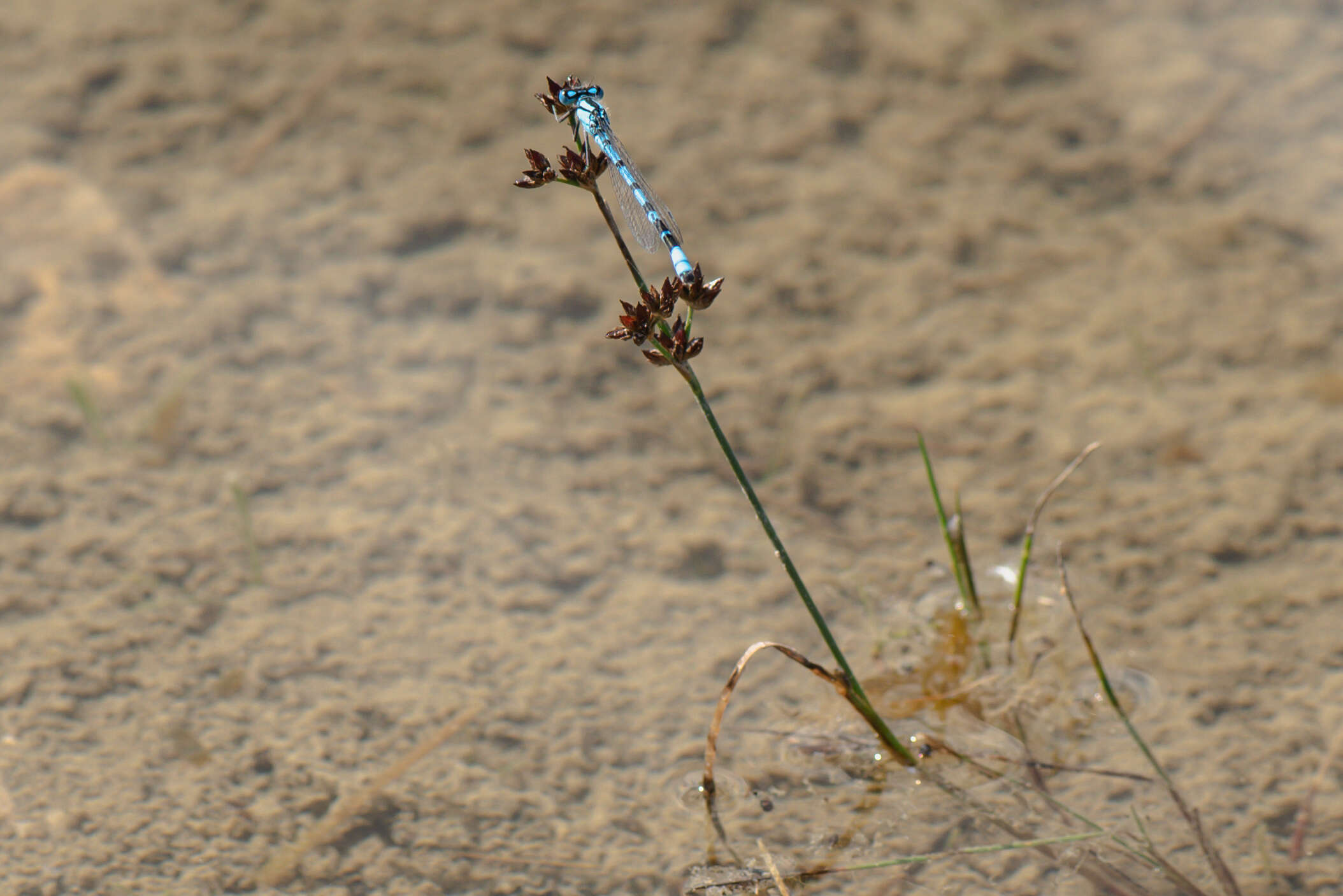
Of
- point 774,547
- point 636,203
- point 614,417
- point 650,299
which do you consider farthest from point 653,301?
point 614,417

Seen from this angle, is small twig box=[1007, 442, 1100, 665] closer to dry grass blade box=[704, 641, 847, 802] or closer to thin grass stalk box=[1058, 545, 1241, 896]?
thin grass stalk box=[1058, 545, 1241, 896]

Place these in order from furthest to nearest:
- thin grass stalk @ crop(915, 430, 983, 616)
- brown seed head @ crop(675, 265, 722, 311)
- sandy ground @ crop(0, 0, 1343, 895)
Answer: thin grass stalk @ crop(915, 430, 983, 616)
sandy ground @ crop(0, 0, 1343, 895)
brown seed head @ crop(675, 265, 722, 311)

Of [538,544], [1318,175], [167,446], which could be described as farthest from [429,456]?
[1318,175]

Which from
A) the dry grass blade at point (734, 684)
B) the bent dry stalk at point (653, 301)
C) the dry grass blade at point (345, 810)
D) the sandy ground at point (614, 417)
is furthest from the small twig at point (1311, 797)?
the dry grass blade at point (345, 810)

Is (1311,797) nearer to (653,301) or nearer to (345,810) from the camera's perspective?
(653,301)

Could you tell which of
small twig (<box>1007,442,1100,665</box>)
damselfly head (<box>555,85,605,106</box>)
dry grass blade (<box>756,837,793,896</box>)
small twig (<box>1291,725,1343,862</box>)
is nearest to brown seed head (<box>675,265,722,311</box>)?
damselfly head (<box>555,85,605,106</box>)

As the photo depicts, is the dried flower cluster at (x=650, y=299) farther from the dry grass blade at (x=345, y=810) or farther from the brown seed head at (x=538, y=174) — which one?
the dry grass blade at (x=345, y=810)
